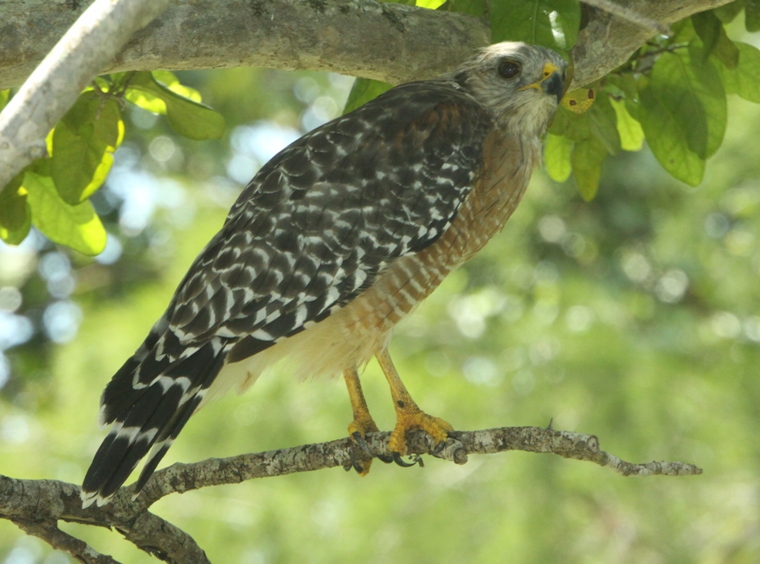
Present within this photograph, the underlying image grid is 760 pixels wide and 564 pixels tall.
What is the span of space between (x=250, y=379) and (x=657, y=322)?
5156mm

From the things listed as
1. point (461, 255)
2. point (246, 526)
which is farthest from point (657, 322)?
point (461, 255)

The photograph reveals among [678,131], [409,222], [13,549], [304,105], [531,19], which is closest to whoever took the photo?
[531,19]

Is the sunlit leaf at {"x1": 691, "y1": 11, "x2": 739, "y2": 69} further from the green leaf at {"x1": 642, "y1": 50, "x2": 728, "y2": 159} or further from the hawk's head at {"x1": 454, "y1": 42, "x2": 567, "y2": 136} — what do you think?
the hawk's head at {"x1": 454, "y1": 42, "x2": 567, "y2": 136}

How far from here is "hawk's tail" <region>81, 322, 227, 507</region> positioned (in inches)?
101

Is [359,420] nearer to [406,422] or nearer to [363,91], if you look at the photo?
[406,422]

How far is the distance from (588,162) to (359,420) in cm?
116

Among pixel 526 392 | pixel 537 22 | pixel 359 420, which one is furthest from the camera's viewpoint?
pixel 526 392

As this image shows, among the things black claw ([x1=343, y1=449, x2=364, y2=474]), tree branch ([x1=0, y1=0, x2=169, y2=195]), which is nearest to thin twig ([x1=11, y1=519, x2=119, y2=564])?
black claw ([x1=343, y1=449, x2=364, y2=474])

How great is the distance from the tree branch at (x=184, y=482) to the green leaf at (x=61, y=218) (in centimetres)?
82

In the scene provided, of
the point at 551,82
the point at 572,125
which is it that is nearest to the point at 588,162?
the point at 572,125

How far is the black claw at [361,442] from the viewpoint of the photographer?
9.62 ft

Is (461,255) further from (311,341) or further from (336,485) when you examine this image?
(336,485)

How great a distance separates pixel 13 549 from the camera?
777cm

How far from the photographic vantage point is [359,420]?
10.6 ft
